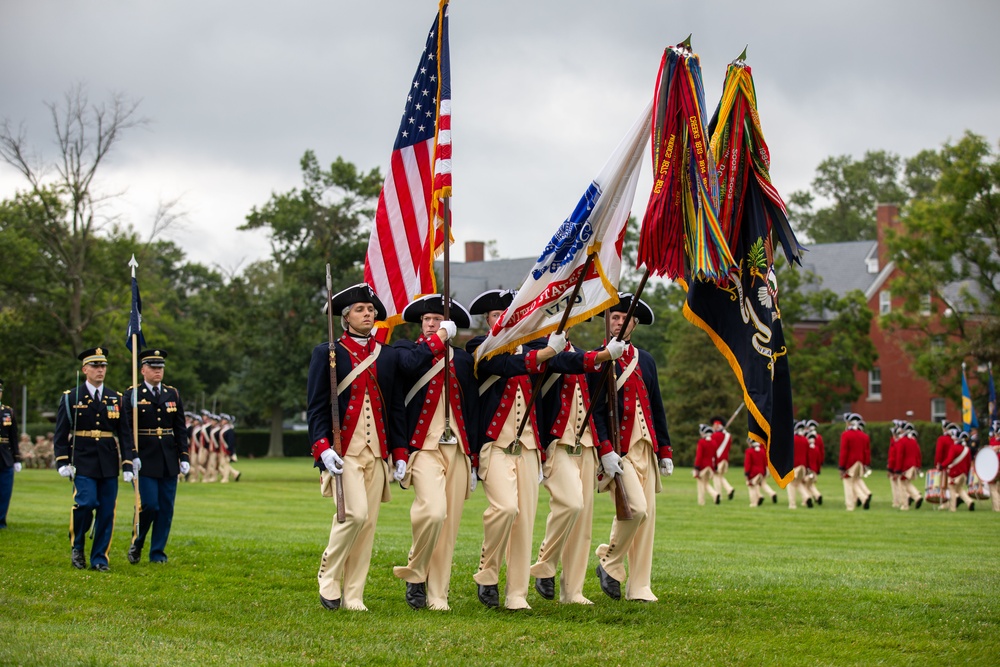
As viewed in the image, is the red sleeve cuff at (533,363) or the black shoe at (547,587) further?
the black shoe at (547,587)

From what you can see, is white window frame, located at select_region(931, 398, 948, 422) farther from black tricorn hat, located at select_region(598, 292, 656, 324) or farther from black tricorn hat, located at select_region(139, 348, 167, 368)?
black tricorn hat, located at select_region(598, 292, 656, 324)

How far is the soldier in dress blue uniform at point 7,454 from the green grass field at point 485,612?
44 cm

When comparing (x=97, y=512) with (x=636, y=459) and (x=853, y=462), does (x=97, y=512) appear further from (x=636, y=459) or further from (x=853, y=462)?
(x=853, y=462)

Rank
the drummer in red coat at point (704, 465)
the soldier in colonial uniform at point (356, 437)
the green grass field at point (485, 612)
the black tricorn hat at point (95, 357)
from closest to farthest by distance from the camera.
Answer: the green grass field at point (485, 612), the soldier in colonial uniform at point (356, 437), the black tricorn hat at point (95, 357), the drummer in red coat at point (704, 465)

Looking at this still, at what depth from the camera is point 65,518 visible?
1861 centimetres

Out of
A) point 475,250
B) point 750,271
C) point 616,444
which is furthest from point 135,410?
point 475,250

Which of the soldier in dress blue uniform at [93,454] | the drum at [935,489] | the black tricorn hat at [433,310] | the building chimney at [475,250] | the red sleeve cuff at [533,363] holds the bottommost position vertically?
the drum at [935,489]

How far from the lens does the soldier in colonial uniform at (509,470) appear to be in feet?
29.6

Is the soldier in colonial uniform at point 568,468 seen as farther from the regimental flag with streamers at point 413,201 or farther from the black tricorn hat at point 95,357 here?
the black tricorn hat at point 95,357

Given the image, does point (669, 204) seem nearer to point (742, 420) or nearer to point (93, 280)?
point (93, 280)

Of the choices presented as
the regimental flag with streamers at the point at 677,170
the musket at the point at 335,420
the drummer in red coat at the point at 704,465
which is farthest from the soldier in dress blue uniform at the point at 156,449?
the drummer in red coat at the point at 704,465

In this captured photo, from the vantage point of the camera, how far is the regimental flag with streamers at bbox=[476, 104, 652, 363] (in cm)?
913

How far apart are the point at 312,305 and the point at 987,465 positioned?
34.4m

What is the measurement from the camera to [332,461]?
8664 mm
